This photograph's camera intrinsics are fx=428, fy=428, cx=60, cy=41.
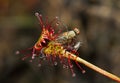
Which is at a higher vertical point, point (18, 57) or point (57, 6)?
point (57, 6)

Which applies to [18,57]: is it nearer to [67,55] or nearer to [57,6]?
[57,6]

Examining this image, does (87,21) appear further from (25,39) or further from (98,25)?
(25,39)

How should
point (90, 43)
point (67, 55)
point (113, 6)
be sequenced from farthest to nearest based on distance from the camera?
point (90, 43)
point (113, 6)
point (67, 55)

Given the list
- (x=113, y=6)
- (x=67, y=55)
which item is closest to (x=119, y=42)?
(x=113, y=6)

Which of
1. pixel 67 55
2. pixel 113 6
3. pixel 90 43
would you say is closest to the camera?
pixel 67 55

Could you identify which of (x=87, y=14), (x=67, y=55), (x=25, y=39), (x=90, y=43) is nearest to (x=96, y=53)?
(x=90, y=43)

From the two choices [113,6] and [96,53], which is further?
[96,53]
